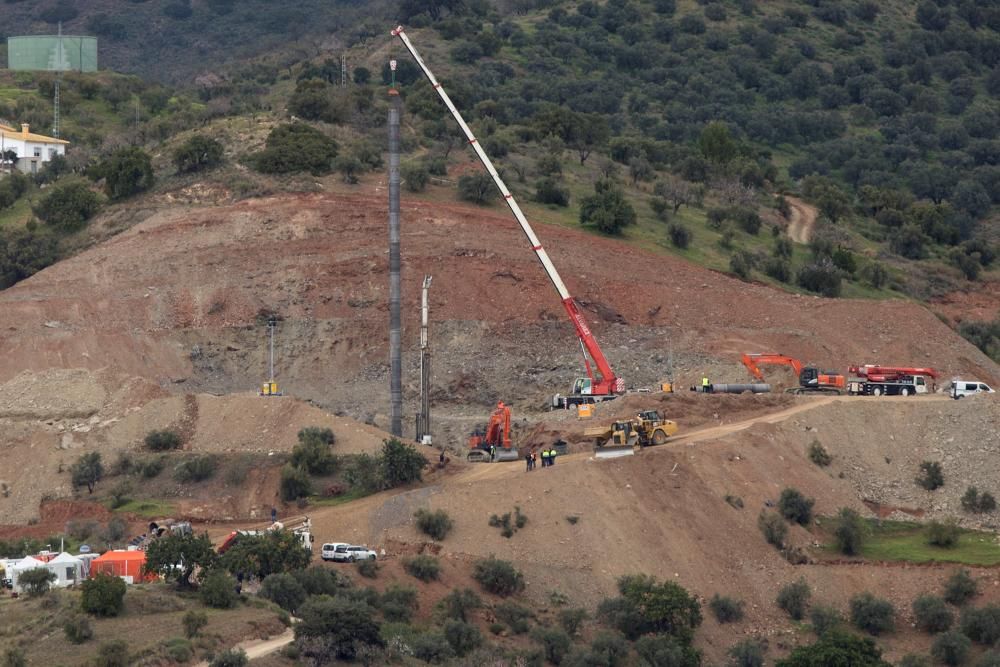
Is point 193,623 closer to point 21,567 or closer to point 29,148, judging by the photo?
point 21,567

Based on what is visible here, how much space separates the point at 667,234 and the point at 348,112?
19.8 m

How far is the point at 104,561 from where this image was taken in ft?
185

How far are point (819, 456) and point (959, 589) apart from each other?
358 inches

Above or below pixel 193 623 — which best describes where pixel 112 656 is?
above

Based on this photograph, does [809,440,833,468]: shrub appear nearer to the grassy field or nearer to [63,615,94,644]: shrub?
the grassy field

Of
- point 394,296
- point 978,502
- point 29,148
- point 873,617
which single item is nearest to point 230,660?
point 873,617

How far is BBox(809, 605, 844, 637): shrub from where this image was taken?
2279 inches

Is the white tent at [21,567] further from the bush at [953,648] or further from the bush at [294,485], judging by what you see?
the bush at [953,648]

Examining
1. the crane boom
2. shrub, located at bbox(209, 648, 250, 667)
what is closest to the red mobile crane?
the crane boom

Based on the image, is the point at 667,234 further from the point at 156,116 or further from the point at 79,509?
the point at 156,116

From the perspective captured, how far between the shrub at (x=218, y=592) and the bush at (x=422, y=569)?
6880mm

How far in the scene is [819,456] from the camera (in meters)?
67.0

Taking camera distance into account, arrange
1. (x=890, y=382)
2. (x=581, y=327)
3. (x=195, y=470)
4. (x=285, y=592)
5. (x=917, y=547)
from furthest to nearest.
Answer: (x=890, y=382) → (x=581, y=327) → (x=195, y=470) → (x=917, y=547) → (x=285, y=592)

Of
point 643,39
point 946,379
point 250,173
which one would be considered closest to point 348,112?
point 250,173
